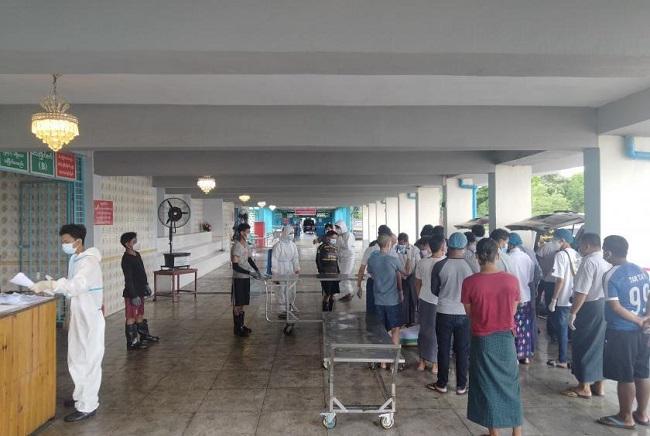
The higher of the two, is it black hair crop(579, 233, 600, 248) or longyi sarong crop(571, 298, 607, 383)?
black hair crop(579, 233, 600, 248)

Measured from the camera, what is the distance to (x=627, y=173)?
19.9 ft

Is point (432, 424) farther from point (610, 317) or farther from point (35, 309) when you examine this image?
point (35, 309)

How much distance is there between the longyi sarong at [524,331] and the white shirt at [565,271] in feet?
1.24

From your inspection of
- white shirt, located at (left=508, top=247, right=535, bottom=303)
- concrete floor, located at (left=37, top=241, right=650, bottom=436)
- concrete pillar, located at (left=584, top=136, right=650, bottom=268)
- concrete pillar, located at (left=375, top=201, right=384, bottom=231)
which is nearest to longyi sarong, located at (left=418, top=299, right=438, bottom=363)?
concrete floor, located at (left=37, top=241, right=650, bottom=436)

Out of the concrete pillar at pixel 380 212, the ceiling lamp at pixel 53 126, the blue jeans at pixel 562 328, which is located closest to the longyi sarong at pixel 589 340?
the blue jeans at pixel 562 328

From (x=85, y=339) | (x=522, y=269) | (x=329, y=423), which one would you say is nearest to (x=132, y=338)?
(x=85, y=339)

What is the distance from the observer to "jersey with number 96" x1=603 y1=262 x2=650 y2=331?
12.1 feet

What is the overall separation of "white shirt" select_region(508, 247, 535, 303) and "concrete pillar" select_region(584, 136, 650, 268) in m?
1.37

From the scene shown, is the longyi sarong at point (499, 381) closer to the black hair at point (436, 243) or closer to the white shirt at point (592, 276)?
the white shirt at point (592, 276)

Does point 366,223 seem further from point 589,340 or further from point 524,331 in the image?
point 589,340

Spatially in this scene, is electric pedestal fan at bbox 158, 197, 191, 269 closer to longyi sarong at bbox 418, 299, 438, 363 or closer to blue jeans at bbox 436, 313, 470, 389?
longyi sarong at bbox 418, 299, 438, 363

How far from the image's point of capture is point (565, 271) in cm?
526

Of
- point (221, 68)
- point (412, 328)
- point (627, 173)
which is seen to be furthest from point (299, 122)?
point (627, 173)

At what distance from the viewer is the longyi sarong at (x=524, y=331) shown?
18.1ft
